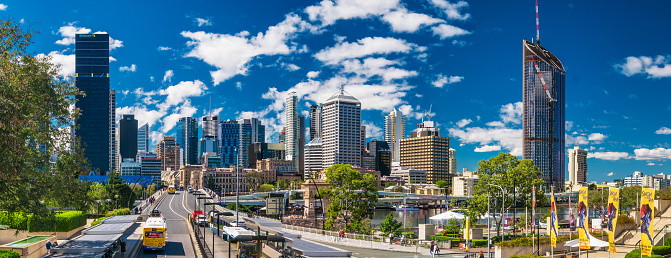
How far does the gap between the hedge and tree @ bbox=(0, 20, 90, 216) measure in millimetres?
813

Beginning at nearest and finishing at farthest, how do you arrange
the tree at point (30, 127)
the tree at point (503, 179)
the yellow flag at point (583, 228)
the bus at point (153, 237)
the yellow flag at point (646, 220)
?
the tree at point (30, 127)
the yellow flag at point (646, 220)
the yellow flag at point (583, 228)
the bus at point (153, 237)
the tree at point (503, 179)

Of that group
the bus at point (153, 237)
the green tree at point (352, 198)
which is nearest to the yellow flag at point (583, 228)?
the green tree at point (352, 198)

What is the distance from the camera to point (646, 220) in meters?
38.7

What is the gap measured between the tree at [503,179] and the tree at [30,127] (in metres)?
45.1

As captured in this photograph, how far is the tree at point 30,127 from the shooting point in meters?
29.6

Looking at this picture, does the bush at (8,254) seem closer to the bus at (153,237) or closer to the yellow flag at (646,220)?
the bus at (153,237)

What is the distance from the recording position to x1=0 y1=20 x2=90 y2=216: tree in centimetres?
2958

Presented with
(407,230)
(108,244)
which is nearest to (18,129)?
(108,244)

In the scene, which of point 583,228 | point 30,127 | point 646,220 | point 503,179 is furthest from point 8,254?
point 503,179

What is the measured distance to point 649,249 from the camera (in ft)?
123

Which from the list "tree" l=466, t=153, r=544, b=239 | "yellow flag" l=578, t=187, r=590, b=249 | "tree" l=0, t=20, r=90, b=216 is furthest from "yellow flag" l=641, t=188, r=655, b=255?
"tree" l=0, t=20, r=90, b=216

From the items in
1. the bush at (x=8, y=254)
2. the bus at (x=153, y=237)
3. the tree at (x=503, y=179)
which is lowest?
the bus at (x=153, y=237)

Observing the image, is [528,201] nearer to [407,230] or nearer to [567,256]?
[407,230]

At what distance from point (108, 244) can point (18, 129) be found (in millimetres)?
16038
